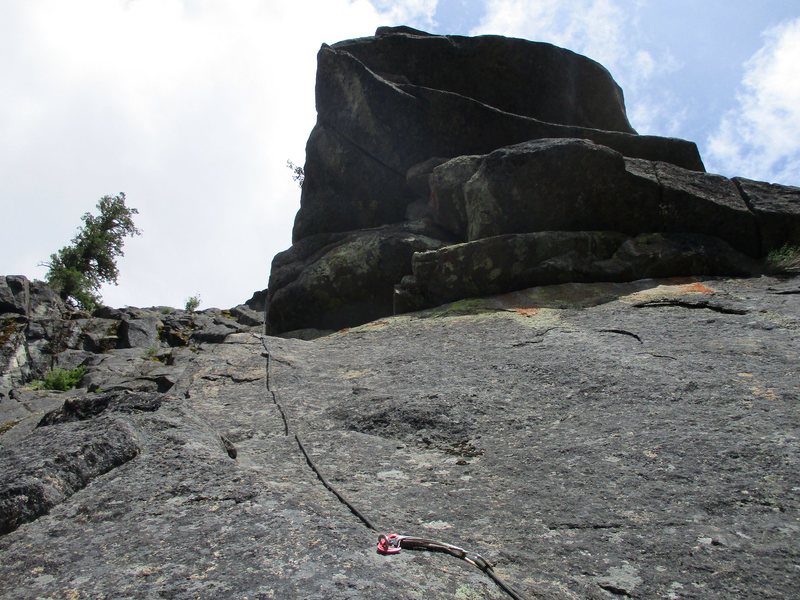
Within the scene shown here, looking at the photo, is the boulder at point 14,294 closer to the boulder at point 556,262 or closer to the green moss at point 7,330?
the green moss at point 7,330

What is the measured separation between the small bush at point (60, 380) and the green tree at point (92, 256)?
75.3ft

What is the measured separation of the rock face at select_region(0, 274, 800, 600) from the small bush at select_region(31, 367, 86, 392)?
64.3ft

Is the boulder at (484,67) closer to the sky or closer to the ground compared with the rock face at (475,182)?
closer to the sky

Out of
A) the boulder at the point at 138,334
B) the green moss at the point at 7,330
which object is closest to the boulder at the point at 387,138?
the boulder at the point at 138,334

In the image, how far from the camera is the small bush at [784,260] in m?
10.6

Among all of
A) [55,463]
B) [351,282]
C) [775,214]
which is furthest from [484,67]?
[55,463]

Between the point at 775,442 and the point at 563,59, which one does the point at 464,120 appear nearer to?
the point at 563,59

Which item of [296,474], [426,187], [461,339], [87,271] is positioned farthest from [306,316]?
[87,271]

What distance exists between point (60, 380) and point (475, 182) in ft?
66.3

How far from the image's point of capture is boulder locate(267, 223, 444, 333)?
12.9 meters

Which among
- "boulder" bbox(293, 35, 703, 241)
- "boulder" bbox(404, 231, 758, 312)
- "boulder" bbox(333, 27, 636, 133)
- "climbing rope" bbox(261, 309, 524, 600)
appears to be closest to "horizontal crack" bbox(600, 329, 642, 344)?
"boulder" bbox(404, 231, 758, 312)

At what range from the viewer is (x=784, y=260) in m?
10.9

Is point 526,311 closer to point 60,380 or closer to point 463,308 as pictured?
point 463,308

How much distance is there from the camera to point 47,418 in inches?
253
